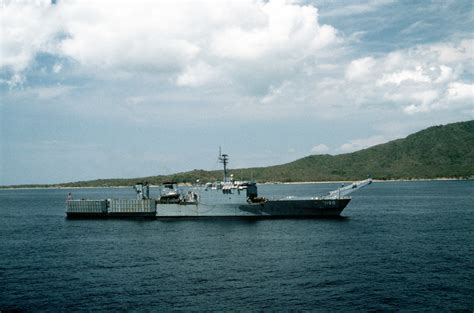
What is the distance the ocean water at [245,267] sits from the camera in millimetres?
34438

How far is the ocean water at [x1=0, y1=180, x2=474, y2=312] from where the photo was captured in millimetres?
34438

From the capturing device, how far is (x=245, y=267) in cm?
4534

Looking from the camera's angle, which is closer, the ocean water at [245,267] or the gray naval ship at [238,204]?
the ocean water at [245,267]

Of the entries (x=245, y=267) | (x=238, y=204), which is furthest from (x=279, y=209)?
(x=245, y=267)

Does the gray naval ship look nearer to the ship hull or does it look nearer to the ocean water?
the ship hull

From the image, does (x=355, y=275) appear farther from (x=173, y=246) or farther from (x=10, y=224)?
(x=10, y=224)

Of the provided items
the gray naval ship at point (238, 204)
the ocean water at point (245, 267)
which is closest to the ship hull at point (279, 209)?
the gray naval ship at point (238, 204)

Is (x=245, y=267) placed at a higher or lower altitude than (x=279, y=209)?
lower

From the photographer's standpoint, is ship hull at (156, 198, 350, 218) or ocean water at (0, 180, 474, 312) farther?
ship hull at (156, 198, 350, 218)

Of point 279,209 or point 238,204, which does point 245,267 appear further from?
point 279,209

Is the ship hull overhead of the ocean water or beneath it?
overhead

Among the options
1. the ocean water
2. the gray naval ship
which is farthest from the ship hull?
the ocean water

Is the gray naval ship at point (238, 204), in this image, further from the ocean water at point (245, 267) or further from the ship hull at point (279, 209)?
the ocean water at point (245, 267)

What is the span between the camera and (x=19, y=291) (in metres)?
38.5
